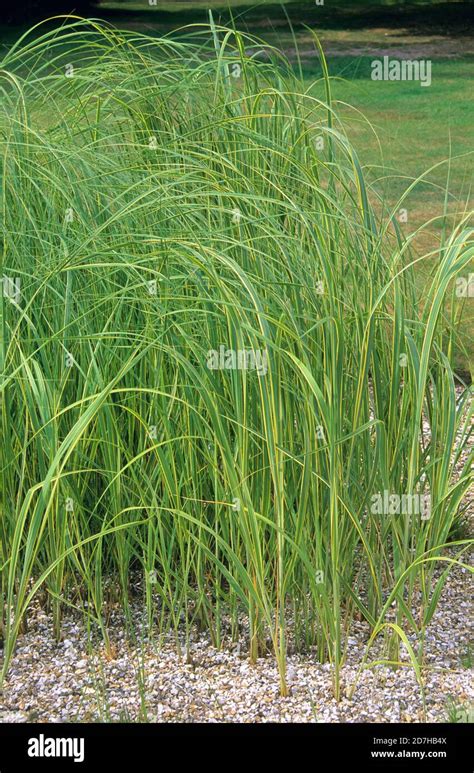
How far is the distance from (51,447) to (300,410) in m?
0.67

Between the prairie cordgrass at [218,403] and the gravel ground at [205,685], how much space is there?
7cm

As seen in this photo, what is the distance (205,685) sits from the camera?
8.49 feet

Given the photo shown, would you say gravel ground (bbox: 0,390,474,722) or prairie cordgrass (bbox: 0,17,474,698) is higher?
prairie cordgrass (bbox: 0,17,474,698)

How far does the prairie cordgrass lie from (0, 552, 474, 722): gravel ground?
0.07 metres

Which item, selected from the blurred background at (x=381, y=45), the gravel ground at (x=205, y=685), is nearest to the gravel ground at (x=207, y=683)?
the gravel ground at (x=205, y=685)

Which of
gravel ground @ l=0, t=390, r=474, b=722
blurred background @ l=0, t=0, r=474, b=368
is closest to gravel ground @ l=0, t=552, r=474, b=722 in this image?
gravel ground @ l=0, t=390, r=474, b=722

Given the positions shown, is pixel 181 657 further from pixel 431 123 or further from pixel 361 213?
pixel 431 123

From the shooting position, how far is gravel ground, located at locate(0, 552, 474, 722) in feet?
8.18

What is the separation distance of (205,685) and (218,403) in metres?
0.74

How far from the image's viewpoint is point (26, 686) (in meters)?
2.62

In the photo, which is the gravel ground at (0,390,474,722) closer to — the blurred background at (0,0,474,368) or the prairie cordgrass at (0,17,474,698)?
the prairie cordgrass at (0,17,474,698)

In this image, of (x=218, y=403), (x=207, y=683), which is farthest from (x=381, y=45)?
(x=207, y=683)

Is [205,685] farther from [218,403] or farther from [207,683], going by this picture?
[218,403]

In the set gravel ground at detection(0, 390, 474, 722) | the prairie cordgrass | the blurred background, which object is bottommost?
gravel ground at detection(0, 390, 474, 722)
